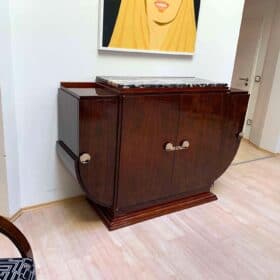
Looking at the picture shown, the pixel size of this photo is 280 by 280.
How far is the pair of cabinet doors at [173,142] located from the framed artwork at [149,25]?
0.49 m

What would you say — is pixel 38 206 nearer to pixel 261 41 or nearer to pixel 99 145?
pixel 99 145

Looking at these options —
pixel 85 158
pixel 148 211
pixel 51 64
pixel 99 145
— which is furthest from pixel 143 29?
pixel 148 211

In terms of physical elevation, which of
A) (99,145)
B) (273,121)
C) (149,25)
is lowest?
(273,121)

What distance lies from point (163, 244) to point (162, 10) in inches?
65.9

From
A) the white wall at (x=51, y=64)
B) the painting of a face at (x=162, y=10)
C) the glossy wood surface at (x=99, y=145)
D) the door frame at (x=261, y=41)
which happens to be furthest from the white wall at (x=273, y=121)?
the glossy wood surface at (x=99, y=145)

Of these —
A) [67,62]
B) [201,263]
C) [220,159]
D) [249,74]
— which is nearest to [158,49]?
[67,62]

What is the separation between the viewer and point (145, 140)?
1843mm

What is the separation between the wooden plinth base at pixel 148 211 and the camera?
76.5 inches

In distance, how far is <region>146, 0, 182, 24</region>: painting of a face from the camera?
1.97 meters

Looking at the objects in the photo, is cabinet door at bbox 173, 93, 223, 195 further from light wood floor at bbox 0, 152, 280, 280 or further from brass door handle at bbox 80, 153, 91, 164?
brass door handle at bbox 80, 153, 91, 164

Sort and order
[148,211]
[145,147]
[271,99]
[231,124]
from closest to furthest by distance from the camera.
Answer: [145,147] → [148,211] → [231,124] → [271,99]

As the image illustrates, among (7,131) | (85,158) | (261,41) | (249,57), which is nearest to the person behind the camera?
(85,158)

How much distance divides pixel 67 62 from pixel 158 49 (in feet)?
2.35

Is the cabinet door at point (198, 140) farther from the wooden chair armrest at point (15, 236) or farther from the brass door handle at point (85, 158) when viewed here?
the wooden chair armrest at point (15, 236)
